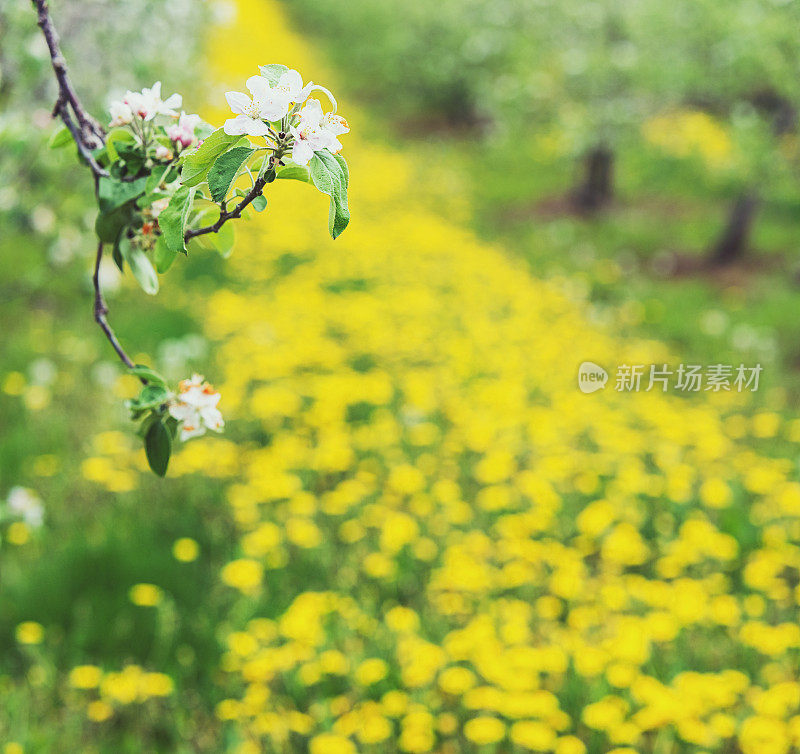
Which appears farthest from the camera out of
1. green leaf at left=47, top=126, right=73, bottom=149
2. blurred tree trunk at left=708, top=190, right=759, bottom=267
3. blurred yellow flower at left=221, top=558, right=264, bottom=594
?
blurred tree trunk at left=708, top=190, right=759, bottom=267

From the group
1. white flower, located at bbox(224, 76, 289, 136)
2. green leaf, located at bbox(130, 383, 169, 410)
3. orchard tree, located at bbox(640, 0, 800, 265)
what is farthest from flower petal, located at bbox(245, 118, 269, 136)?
orchard tree, located at bbox(640, 0, 800, 265)

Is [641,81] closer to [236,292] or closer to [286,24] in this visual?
[236,292]

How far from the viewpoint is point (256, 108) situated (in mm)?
880

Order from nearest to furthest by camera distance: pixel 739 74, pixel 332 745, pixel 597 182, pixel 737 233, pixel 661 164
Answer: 1. pixel 332 745
2. pixel 739 74
3. pixel 737 233
4. pixel 661 164
5. pixel 597 182

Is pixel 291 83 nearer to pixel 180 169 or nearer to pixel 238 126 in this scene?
pixel 238 126

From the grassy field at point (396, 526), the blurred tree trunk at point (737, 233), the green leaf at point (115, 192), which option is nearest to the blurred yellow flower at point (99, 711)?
the grassy field at point (396, 526)

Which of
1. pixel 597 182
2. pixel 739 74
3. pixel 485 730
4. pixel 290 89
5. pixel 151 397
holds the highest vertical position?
pixel 597 182

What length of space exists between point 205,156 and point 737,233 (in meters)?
7.51

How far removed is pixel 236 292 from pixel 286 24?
23.5 meters

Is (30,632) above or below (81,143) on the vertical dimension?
below

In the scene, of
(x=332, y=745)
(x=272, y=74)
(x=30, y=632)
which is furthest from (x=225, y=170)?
(x=30, y=632)

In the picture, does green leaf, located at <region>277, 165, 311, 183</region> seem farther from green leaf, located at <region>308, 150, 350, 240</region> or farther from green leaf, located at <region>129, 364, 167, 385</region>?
green leaf, located at <region>129, 364, 167, 385</region>

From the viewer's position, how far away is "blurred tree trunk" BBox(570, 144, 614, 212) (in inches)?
362

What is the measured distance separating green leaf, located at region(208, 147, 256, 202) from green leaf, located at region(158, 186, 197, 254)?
0.19 feet
